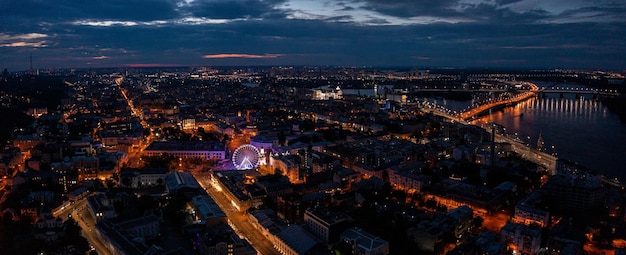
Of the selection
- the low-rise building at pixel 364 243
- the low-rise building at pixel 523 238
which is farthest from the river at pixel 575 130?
the low-rise building at pixel 364 243

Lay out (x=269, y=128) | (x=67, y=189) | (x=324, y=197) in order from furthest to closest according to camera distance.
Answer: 1. (x=269, y=128)
2. (x=67, y=189)
3. (x=324, y=197)

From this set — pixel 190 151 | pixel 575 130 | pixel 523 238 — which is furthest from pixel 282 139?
pixel 575 130

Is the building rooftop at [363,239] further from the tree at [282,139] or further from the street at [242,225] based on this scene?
the tree at [282,139]

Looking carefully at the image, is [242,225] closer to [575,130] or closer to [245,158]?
[245,158]

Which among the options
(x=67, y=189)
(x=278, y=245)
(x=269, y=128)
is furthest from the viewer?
(x=269, y=128)

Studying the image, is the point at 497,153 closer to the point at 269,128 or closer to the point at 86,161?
the point at 269,128

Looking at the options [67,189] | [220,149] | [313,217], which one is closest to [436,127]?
[220,149]
